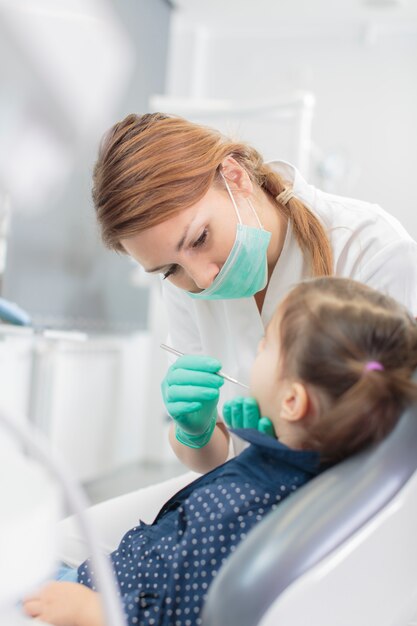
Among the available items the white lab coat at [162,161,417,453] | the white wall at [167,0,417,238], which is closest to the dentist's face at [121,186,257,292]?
the white lab coat at [162,161,417,453]

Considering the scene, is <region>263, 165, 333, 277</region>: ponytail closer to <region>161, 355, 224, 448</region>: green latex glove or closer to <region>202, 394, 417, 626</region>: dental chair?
<region>161, 355, 224, 448</region>: green latex glove

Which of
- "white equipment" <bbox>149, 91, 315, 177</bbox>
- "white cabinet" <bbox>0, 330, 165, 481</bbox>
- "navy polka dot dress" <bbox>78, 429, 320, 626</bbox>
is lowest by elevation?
"white cabinet" <bbox>0, 330, 165, 481</bbox>

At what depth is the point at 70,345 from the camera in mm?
3400

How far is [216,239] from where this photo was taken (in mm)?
1327

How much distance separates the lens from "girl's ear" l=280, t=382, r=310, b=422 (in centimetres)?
94

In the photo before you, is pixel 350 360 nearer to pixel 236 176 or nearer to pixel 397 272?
pixel 397 272

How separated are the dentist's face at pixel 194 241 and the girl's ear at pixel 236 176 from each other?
1cm

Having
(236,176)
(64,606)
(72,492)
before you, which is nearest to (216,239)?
(236,176)

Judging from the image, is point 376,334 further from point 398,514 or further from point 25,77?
point 25,77

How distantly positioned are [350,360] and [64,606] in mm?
456

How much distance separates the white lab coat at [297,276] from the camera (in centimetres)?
130

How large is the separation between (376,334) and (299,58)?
4.62m

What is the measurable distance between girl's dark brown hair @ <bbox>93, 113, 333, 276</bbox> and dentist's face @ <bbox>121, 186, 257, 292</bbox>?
0.02 m

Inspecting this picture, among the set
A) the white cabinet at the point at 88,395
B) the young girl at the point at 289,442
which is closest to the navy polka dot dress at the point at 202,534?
the young girl at the point at 289,442
